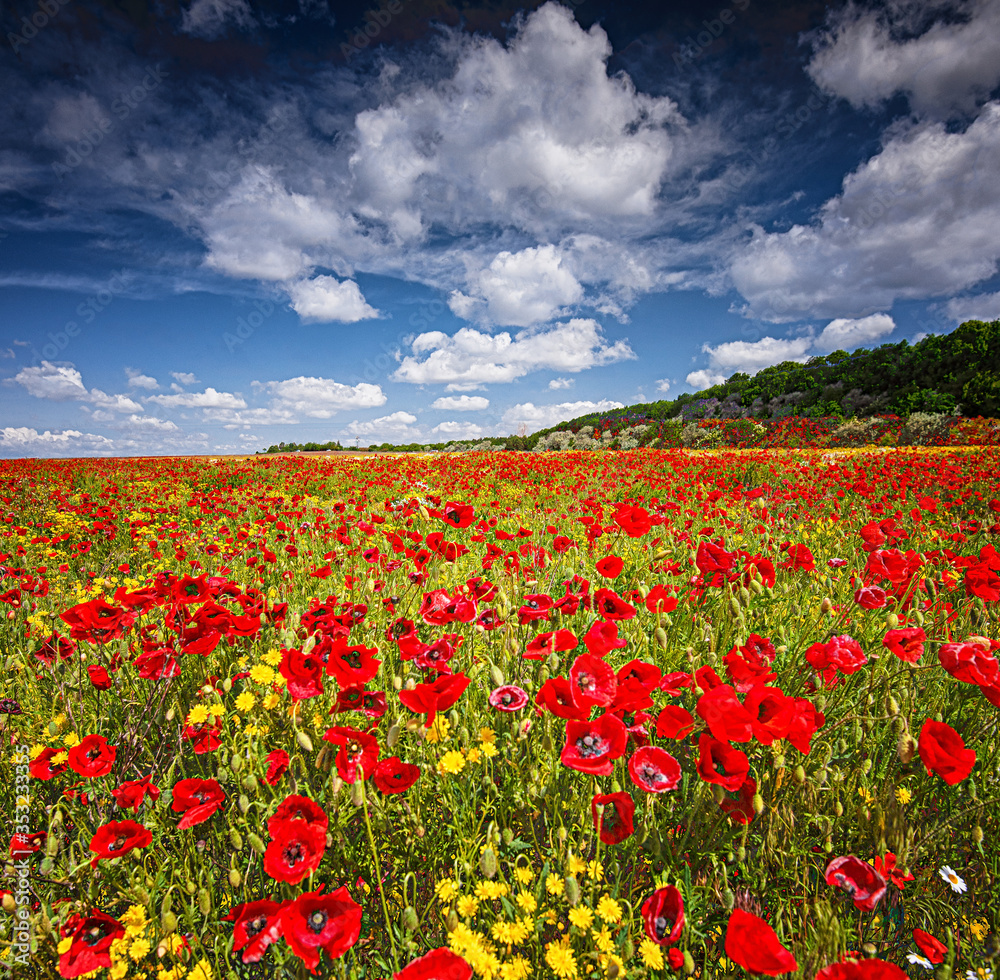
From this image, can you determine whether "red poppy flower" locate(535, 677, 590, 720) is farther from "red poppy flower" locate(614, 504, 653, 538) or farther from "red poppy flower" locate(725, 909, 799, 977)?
"red poppy flower" locate(614, 504, 653, 538)

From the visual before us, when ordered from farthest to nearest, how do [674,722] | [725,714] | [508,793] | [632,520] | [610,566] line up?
[632,520]
[610,566]
[508,793]
[674,722]
[725,714]

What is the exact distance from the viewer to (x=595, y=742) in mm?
1251

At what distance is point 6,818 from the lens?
1769 mm

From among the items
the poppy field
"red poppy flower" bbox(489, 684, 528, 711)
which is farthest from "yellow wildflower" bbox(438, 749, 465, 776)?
"red poppy flower" bbox(489, 684, 528, 711)

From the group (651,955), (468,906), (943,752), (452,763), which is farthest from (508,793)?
(943,752)

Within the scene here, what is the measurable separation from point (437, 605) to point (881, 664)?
223 centimetres

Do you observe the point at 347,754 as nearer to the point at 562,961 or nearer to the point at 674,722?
the point at 562,961

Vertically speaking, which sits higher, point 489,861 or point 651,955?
point 489,861

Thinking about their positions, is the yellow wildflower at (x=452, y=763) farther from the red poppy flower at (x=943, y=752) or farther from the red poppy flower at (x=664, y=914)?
the red poppy flower at (x=943, y=752)

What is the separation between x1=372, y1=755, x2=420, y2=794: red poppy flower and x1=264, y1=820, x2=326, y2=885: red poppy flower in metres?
0.19

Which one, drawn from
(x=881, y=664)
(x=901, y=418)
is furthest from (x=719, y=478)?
(x=901, y=418)

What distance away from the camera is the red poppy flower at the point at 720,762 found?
1.19 metres

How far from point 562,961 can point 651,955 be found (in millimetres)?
241

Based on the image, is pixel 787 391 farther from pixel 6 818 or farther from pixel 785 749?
pixel 6 818
